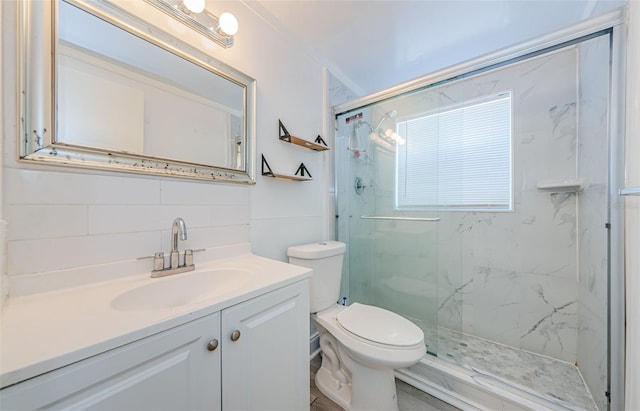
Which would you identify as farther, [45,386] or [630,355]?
[630,355]

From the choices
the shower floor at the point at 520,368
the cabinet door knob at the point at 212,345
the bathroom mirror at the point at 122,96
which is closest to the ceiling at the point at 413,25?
the bathroom mirror at the point at 122,96

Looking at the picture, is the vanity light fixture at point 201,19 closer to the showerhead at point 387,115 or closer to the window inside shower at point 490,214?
the window inside shower at point 490,214

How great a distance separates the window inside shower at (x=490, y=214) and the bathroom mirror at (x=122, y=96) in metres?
1.09

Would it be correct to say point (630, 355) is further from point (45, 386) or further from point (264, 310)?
point (45, 386)

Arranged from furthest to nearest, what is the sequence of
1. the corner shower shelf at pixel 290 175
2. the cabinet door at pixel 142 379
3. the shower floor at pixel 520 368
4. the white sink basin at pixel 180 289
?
1. the corner shower shelf at pixel 290 175
2. the shower floor at pixel 520 368
3. the white sink basin at pixel 180 289
4. the cabinet door at pixel 142 379

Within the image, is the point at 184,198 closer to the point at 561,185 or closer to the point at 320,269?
the point at 320,269

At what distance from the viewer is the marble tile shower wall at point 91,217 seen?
0.71 metres

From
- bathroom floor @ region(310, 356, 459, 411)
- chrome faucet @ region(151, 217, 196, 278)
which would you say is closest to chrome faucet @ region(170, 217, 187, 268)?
chrome faucet @ region(151, 217, 196, 278)

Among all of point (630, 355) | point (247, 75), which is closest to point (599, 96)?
point (630, 355)

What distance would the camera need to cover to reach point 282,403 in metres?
0.88

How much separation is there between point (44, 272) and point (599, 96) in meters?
2.56

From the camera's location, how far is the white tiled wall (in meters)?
0.71

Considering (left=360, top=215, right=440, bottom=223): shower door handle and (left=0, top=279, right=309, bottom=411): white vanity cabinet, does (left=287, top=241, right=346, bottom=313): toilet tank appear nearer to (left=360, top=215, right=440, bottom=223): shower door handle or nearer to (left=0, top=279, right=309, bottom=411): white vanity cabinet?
(left=0, top=279, right=309, bottom=411): white vanity cabinet

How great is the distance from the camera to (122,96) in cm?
89
